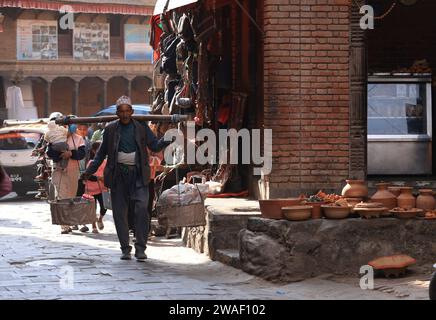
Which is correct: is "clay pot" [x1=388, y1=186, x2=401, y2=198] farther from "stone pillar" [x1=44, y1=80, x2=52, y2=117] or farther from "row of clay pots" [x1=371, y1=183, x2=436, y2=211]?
"stone pillar" [x1=44, y1=80, x2=52, y2=117]

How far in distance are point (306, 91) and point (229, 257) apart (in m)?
2.20

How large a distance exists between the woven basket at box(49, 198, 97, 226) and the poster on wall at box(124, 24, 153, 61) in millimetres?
38374

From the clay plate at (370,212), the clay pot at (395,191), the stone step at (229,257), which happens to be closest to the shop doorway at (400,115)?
the clay pot at (395,191)

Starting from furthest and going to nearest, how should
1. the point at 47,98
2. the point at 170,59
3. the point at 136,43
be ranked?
the point at 136,43
the point at 47,98
the point at 170,59

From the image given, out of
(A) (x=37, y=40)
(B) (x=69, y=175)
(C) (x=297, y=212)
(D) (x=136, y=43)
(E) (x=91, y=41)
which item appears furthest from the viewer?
(D) (x=136, y=43)

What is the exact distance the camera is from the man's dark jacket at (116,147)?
470 inches

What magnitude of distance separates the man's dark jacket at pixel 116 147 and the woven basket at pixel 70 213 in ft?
3.08

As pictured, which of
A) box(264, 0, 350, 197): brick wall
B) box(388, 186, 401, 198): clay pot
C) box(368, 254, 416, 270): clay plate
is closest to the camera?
box(368, 254, 416, 270): clay plate

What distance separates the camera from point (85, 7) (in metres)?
47.9

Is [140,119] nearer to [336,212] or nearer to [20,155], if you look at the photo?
[336,212]

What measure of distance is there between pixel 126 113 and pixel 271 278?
3.00 metres

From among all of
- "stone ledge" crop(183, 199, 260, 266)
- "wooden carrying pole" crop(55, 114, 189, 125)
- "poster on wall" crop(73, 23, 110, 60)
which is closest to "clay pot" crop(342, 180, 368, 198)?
"stone ledge" crop(183, 199, 260, 266)

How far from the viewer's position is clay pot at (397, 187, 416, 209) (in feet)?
35.4

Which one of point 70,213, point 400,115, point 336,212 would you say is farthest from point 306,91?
point 70,213
